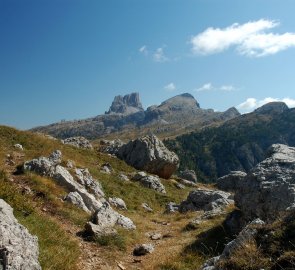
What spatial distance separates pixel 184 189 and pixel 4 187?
36.8m

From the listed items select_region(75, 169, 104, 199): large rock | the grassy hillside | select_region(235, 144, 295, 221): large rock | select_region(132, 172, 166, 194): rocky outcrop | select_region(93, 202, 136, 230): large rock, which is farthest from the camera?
select_region(132, 172, 166, 194): rocky outcrop

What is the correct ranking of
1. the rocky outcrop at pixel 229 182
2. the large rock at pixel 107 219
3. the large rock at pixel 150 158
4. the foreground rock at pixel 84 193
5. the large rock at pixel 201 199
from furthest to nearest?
the rocky outcrop at pixel 229 182
the large rock at pixel 150 158
the large rock at pixel 201 199
the foreground rock at pixel 84 193
the large rock at pixel 107 219

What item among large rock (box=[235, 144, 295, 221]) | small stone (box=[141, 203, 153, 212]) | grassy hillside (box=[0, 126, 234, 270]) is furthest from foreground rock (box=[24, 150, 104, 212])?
large rock (box=[235, 144, 295, 221])

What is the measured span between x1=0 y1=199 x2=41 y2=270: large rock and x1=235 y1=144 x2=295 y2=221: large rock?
10215 mm

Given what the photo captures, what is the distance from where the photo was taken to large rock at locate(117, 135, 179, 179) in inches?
2216

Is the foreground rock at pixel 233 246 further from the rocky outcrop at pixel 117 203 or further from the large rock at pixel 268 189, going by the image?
the rocky outcrop at pixel 117 203

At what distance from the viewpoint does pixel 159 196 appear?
125 feet

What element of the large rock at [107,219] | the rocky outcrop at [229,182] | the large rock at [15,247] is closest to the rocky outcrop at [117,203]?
the large rock at [107,219]

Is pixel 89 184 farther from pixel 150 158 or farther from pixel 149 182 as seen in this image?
pixel 150 158

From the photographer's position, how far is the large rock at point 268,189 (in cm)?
1644

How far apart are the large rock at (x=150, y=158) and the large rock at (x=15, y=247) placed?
148ft

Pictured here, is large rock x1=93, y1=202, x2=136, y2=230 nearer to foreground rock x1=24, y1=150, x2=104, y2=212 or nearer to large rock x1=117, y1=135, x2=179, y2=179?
foreground rock x1=24, y1=150, x2=104, y2=212

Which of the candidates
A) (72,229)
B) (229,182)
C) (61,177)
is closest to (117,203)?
(61,177)

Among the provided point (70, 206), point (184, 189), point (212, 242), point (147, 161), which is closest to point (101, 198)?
point (70, 206)
